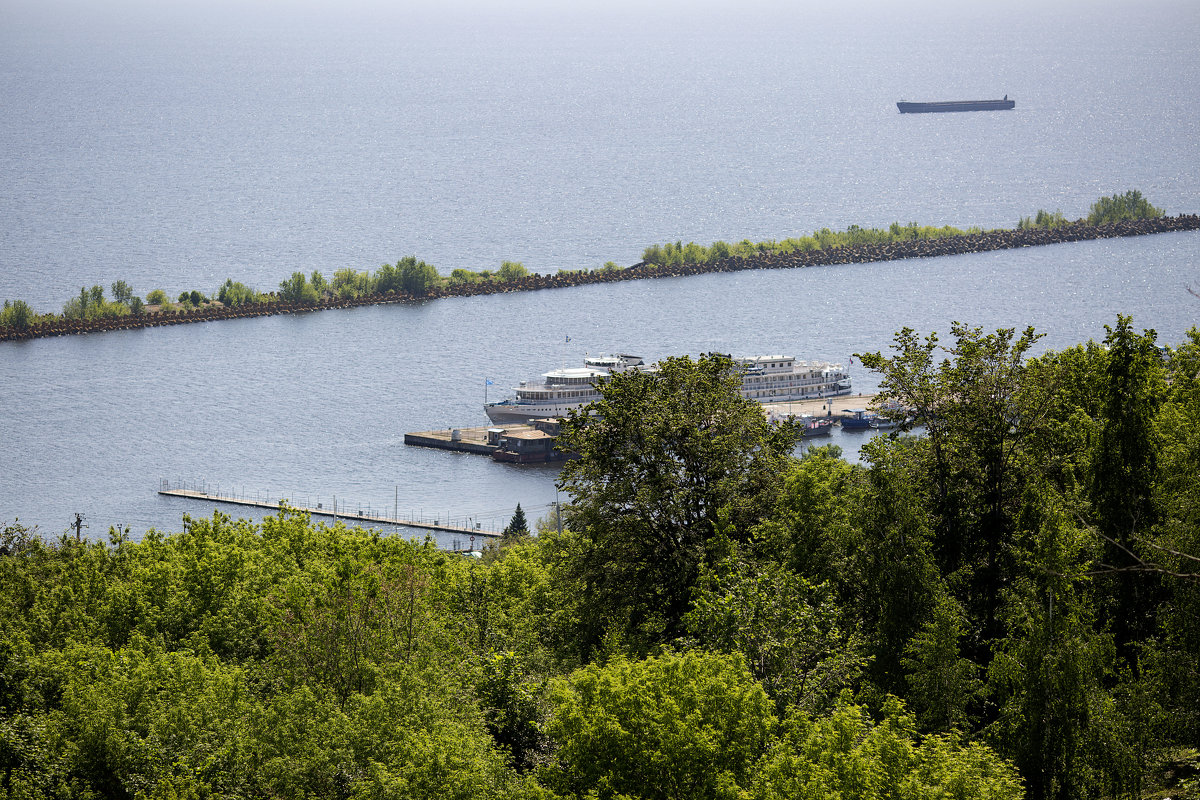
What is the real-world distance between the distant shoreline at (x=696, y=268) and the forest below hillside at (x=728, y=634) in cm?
8486

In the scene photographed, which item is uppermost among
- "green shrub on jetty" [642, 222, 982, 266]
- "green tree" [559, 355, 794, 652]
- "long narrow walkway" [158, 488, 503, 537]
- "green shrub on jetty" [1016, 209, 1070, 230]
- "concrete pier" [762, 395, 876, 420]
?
"green shrub on jetty" [1016, 209, 1070, 230]

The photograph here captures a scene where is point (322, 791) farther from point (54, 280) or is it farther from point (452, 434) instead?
point (54, 280)

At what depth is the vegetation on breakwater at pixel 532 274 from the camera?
390ft

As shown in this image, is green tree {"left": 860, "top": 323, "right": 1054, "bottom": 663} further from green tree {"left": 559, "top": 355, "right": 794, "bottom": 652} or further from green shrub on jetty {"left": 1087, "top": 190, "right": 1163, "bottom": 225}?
green shrub on jetty {"left": 1087, "top": 190, "right": 1163, "bottom": 225}

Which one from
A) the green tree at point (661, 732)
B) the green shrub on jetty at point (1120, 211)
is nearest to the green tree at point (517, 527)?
the green tree at point (661, 732)

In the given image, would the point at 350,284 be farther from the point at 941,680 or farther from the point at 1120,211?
the point at 941,680

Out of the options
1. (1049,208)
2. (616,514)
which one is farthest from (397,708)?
(1049,208)

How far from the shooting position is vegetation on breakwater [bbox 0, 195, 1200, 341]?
390 ft

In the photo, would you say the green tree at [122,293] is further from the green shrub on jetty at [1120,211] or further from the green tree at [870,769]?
the green tree at [870,769]

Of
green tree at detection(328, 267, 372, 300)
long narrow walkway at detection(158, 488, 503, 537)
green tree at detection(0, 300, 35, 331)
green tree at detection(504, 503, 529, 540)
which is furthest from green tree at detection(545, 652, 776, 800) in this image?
green tree at detection(328, 267, 372, 300)

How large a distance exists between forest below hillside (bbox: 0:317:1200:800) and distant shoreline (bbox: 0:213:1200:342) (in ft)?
278

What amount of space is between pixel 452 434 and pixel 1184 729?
212 ft

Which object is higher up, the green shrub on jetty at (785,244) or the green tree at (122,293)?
the green shrub on jetty at (785,244)

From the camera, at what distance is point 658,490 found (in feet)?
101
